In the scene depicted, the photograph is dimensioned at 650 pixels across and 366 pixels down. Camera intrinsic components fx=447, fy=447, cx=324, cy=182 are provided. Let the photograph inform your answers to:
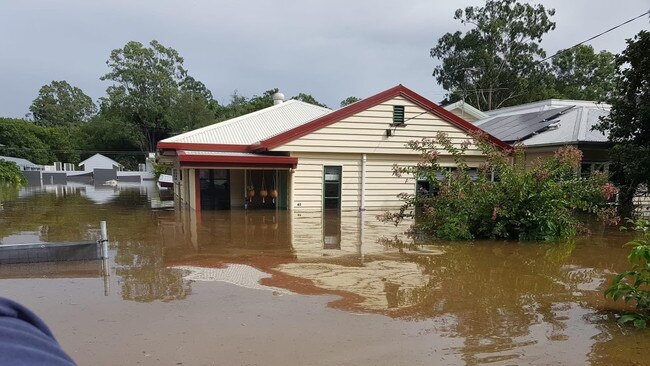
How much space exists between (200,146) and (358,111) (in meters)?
6.11

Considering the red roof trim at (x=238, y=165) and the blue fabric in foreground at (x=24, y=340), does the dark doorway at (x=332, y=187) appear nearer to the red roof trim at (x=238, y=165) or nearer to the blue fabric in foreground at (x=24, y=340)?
the red roof trim at (x=238, y=165)

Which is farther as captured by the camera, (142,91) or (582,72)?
(142,91)

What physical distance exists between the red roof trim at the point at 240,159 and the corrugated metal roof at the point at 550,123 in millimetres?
10005

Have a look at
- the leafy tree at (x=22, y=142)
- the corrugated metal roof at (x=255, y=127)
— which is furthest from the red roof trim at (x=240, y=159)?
the leafy tree at (x=22, y=142)

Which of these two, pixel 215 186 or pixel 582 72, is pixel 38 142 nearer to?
pixel 215 186

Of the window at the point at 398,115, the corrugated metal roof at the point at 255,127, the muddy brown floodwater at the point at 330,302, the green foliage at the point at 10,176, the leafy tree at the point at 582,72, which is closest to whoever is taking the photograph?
the muddy brown floodwater at the point at 330,302

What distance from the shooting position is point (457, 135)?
17578mm

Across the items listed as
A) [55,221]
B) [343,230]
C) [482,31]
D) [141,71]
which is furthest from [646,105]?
[141,71]

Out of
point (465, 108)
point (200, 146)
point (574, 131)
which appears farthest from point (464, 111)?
point (200, 146)

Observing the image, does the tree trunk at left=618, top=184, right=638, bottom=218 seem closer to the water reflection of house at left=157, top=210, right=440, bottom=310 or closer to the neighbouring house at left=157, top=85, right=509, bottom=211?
the neighbouring house at left=157, top=85, right=509, bottom=211

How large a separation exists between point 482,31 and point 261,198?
32.7 m

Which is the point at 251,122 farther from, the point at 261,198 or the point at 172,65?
the point at 172,65

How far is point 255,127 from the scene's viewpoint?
19906 millimetres

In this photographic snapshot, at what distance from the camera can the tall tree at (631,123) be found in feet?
46.0
